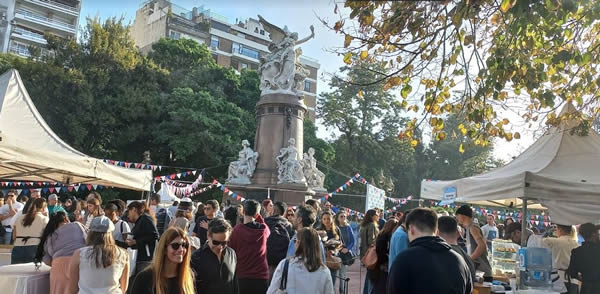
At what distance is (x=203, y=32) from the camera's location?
5194 cm

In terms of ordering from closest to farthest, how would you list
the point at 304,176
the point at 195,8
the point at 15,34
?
the point at 304,176 → the point at 15,34 → the point at 195,8

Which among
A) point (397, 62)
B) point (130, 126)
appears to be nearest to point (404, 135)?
point (397, 62)

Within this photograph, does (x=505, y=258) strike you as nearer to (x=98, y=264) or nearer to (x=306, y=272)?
(x=306, y=272)

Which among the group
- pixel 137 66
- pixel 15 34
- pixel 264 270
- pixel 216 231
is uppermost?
pixel 15 34

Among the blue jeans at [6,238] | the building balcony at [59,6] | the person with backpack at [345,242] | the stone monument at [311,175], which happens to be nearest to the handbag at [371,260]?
the person with backpack at [345,242]

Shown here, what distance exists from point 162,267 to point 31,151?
3.48 m

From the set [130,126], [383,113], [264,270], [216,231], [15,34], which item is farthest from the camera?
[15,34]

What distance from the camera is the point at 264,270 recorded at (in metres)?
5.59

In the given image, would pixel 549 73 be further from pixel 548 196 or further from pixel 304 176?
pixel 304 176

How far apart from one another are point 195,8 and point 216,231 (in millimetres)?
56053

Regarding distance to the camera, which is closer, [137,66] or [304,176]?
[304,176]

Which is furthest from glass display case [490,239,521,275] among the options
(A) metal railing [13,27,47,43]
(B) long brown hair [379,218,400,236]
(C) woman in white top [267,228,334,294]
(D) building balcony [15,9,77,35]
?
(D) building balcony [15,9,77,35]

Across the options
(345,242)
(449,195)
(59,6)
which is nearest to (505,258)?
(449,195)

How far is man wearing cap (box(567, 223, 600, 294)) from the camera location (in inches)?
225
